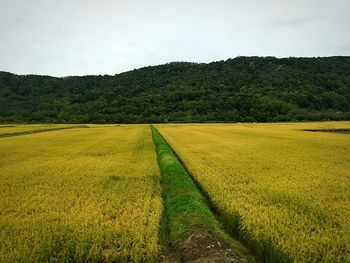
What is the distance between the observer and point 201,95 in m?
106

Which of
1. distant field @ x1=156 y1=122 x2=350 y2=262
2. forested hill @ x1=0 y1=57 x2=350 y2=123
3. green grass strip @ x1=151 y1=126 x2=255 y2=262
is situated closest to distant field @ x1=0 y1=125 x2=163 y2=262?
green grass strip @ x1=151 y1=126 x2=255 y2=262

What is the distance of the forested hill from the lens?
91125 millimetres

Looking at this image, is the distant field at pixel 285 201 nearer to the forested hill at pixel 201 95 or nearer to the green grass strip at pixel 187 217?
the green grass strip at pixel 187 217

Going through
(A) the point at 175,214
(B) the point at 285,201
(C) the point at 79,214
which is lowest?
(A) the point at 175,214

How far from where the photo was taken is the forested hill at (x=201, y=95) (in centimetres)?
9112

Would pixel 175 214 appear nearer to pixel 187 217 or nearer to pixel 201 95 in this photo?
pixel 187 217

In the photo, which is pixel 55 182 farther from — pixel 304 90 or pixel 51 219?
pixel 304 90

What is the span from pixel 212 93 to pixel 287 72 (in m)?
33.2

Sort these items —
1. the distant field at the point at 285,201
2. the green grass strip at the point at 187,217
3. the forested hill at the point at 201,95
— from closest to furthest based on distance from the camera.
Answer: the distant field at the point at 285,201 → the green grass strip at the point at 187,217 → the forested hill at the point at 201,95

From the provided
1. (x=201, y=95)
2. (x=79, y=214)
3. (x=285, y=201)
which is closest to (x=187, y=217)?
(x=79, y=214)

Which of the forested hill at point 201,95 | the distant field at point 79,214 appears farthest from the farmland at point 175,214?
the forested hill at point 201,95

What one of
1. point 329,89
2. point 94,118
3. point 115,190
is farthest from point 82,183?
point 329,89

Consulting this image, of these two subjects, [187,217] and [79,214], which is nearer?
[79,214]

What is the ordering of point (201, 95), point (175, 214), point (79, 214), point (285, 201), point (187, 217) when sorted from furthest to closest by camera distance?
1. point (201, 95)
2. point (285, 201)
3. point (175, 214)
4. point (187, 217)
5. point (79, 214)
